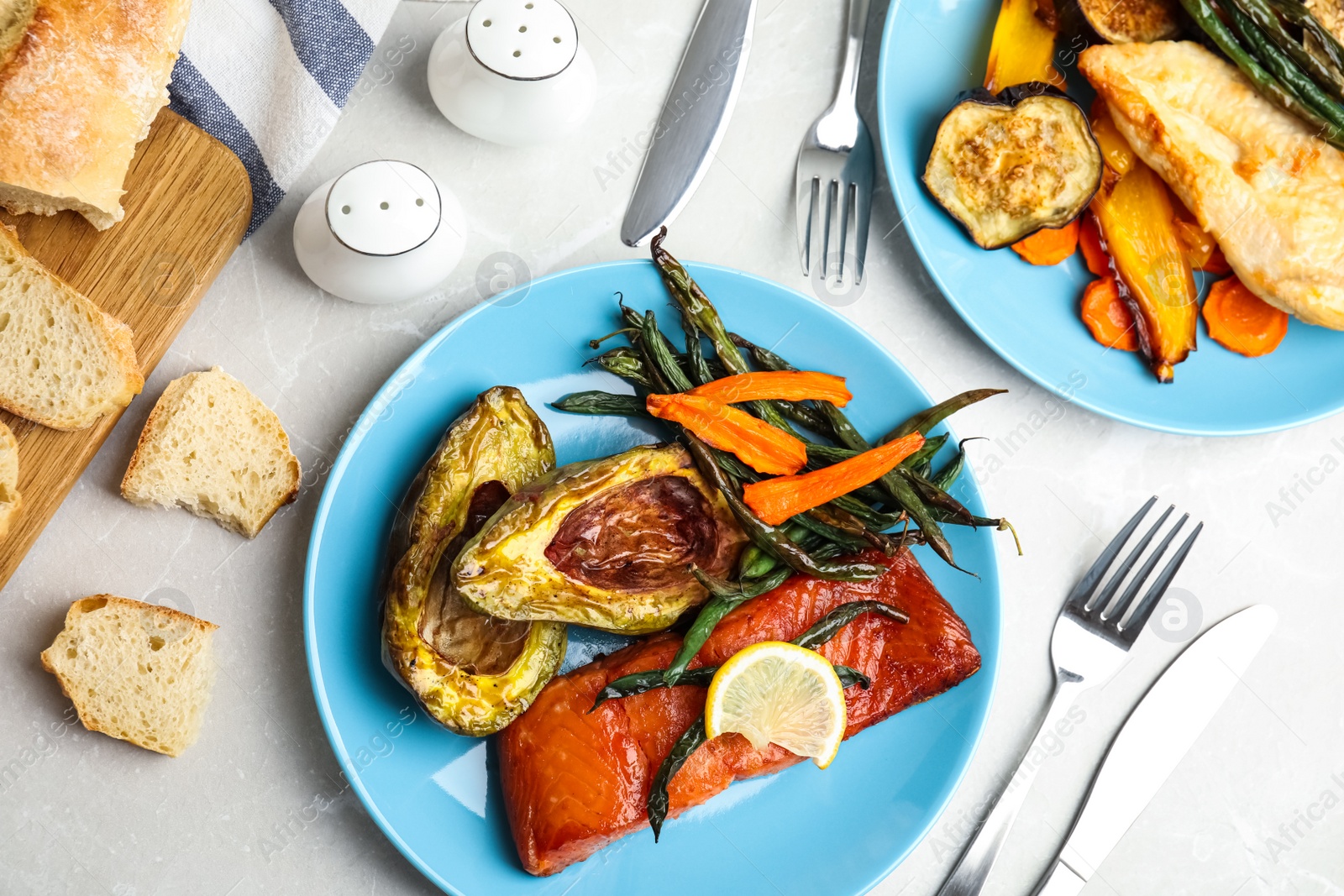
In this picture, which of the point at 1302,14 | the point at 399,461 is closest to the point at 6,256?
the point at 399,461

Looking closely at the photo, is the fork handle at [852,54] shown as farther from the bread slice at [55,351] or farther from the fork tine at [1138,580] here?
the bread slice at [55,351]

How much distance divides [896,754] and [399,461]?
5.19 ft

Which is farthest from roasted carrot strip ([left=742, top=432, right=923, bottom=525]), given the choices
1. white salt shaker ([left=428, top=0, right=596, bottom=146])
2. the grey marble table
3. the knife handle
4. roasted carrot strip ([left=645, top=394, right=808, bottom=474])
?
the knife handle

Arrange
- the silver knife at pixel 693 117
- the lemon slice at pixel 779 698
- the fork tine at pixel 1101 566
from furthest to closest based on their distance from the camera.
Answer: the fork tine at pixel 1101 566
the silver knife at pixel 693 117
the lemon slice at pixel 779 698

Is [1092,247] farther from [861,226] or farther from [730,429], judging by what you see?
[730,429]

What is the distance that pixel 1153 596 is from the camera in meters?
2.76

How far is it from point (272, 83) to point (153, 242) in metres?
0.56

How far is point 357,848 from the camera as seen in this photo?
2.55 metres

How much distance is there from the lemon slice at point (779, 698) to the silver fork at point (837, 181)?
114 centimetres

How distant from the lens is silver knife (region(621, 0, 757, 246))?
2689 millimetres

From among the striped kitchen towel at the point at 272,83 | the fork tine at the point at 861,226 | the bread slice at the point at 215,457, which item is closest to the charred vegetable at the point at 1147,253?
the fork tine at the point at 861,226

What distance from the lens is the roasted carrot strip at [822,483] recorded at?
7.62ft

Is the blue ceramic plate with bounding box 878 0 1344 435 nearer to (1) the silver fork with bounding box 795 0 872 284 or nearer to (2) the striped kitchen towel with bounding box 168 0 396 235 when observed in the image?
(1) the silver fork with bounding box 795 0 872 284

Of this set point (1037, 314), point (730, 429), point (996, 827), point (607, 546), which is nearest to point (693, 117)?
point (730, 429)
